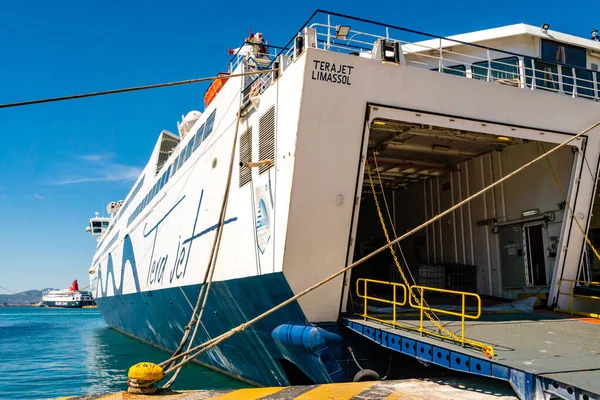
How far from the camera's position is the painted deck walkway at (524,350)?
5.05m

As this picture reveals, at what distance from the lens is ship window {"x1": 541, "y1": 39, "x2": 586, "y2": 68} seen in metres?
12.3

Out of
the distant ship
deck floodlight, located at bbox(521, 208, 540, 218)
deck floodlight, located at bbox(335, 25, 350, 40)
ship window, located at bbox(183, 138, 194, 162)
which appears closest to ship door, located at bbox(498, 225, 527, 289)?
deck floodlight, located at bbox(521, 208, 540, 218)

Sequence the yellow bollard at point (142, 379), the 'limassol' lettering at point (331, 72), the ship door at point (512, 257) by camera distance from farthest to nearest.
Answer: the ship door at point (512, 257) → the 'limassol' lettering at point (331, 72) → the yellow bollard at point (142, 379)

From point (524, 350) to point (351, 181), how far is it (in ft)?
11.8

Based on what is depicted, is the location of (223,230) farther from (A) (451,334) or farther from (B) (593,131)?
(B) (593,131)

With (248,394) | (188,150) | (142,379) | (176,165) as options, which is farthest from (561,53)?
(142,379)

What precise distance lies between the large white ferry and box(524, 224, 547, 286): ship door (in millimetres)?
32

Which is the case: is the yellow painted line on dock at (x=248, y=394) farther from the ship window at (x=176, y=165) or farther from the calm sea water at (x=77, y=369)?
the ship window at (x=176, y=165)

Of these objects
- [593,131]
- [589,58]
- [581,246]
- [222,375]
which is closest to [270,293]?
[222,375]

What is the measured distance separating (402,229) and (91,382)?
1030cm

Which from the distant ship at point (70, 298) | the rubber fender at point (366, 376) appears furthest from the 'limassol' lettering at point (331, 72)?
the distant ship at point (70, 298)

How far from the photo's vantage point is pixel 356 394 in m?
5.99

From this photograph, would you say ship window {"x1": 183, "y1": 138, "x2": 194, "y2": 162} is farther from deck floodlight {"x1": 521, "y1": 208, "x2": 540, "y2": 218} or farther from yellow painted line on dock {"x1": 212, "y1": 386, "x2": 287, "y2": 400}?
yellow painted line on dock {"x1": 212, "y1": 386, "x2": 287, "y2": 400}

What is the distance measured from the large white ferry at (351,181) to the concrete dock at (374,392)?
1.47 m
